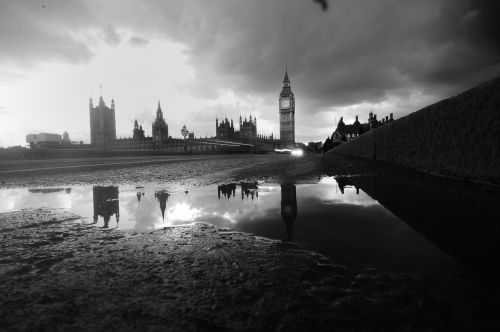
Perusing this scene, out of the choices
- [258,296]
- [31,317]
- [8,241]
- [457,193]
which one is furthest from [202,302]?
[457,193]

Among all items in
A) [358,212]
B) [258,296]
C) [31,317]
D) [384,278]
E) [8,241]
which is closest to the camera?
[31,317]

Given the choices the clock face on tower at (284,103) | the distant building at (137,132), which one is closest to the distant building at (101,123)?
the distant building at (137,132)

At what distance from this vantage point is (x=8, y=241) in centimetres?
210

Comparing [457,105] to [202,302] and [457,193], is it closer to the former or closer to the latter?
[457,193]

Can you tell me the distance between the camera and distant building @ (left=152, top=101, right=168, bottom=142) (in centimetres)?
13725

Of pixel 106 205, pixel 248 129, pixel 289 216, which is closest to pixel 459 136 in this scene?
pixel 289 216

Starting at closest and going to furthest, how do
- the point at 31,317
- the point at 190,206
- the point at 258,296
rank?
the point at 31,317, the point at 258,296, the point at 190,206

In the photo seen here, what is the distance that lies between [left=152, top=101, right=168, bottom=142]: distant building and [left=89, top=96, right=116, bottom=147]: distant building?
2800cm

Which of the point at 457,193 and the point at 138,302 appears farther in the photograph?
the point at 457,193

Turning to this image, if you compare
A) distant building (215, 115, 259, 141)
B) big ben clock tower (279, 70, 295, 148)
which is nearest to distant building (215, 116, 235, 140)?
distant building (215, 115, 259, 141)

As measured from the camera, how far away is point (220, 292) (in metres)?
1.25

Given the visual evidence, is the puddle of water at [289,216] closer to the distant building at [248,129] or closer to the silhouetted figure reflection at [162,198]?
the silhouetted figure reflection at [162,198]

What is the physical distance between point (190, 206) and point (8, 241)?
1.73 m

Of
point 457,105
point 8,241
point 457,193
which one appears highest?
point 457,105
